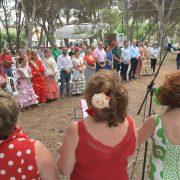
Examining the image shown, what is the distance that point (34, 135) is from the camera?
747 centimetres

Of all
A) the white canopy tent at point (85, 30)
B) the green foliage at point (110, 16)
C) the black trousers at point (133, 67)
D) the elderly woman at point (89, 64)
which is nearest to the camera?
the elderly woman at point (89, 64)

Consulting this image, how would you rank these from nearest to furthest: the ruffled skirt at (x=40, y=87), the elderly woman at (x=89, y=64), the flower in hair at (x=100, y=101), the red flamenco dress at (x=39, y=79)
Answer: the flower in hair at (x=100, y=101) → the red flamenco dress at (x=39, y=79) → the ruffled skirt at (x=40, y=87) → the elderly woman at (x=89, y=64)

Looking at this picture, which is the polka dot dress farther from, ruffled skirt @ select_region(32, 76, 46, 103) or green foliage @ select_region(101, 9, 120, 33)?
green foliage @ select_region(101, 9, 120, 33)

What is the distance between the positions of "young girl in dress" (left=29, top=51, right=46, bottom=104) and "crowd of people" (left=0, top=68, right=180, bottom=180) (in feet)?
26.5

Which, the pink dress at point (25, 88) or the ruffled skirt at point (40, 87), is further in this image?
the ruffled skirt at point (40, 87)

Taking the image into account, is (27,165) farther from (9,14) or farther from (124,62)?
(9,14)

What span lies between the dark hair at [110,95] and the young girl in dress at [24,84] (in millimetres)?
7825

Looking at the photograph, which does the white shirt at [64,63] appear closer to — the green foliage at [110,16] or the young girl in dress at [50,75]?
the young girl in dress at [50,75]

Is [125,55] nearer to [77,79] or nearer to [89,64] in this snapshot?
[89,64]

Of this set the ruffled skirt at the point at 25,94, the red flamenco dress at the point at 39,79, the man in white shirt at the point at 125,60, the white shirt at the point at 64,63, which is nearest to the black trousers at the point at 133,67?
the man in white shirt at the point at 125,60

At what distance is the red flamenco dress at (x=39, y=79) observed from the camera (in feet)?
34.2

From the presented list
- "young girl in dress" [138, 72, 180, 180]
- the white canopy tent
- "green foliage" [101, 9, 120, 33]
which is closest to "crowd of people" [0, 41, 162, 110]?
"young girl in dress" [138, 72, 180, 180]

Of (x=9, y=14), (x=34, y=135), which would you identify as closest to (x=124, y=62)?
(x=34, y=135)

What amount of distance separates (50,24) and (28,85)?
22.9 meters
